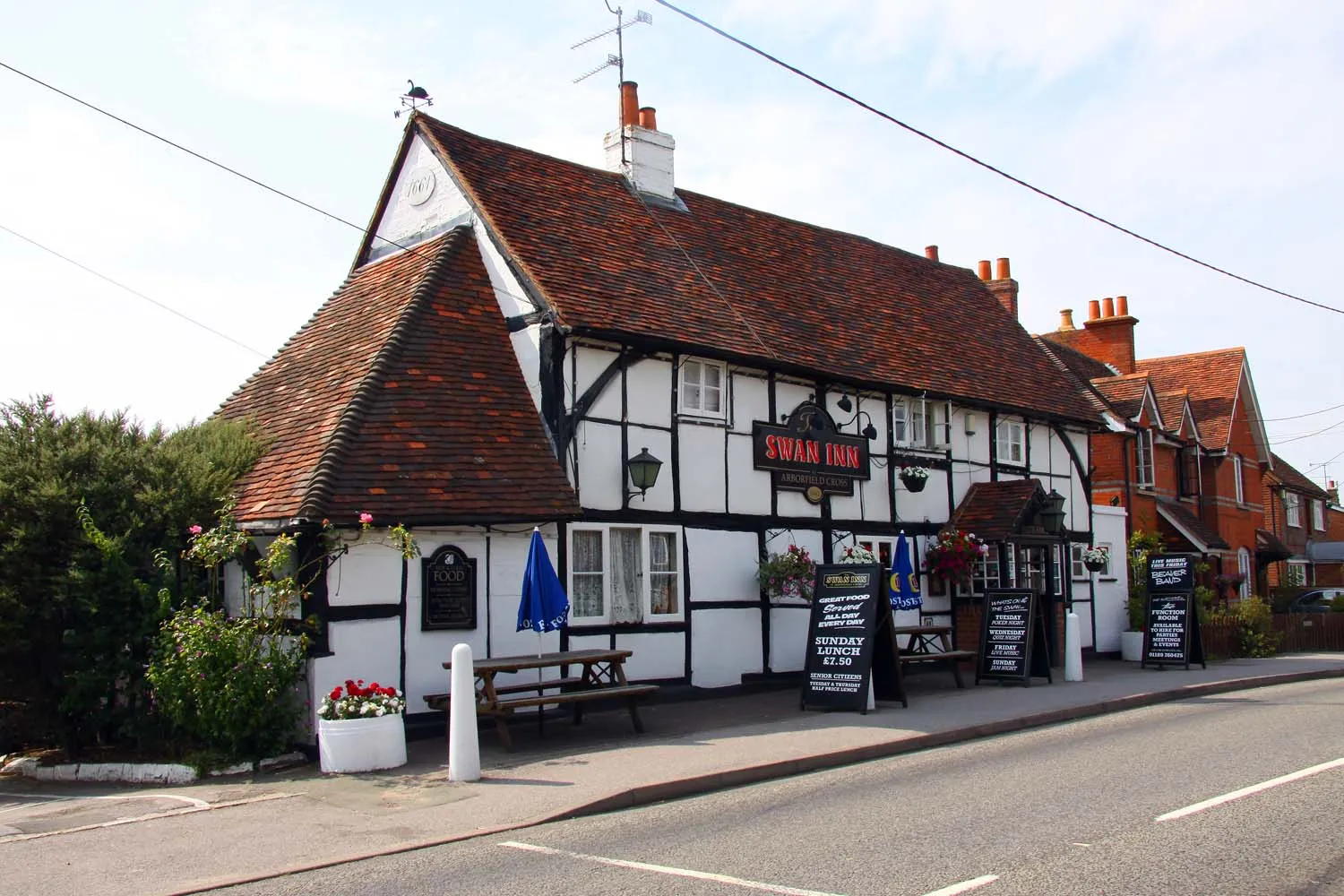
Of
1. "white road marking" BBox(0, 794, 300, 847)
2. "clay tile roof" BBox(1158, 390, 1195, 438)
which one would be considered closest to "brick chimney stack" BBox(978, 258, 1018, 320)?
"clay tile roof" BBox(1158, 390, 1195, 438)

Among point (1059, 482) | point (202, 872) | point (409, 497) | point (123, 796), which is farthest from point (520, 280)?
point (1059, 482)

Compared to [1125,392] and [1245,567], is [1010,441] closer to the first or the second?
[1125,392]

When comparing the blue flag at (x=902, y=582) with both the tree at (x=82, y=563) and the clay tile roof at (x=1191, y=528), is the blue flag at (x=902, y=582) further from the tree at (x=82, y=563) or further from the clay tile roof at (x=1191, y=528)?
the clay tile roof at (x=1191, y=528)

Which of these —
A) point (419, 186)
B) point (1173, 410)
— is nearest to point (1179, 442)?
point (1173, 410)

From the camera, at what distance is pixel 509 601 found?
1300 cm

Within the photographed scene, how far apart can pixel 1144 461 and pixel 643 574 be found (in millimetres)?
19677

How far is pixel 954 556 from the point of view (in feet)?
60.0

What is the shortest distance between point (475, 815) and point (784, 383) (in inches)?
379

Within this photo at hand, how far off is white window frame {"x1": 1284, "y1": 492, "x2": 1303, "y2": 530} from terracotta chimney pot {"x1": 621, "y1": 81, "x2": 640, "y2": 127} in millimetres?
33202

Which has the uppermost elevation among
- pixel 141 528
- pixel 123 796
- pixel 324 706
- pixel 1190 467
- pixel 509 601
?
pixel 1190 467

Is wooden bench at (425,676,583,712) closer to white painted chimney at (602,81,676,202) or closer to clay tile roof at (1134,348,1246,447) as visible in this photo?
→ white painted chimney at (602,81,676,202)

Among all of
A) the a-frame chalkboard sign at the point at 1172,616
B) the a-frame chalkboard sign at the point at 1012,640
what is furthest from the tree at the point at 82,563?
the a-frame chalkboard sign at the point at 1172,616

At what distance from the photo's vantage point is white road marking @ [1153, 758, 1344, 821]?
25.1ft

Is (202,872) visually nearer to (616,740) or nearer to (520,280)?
(616,740)
